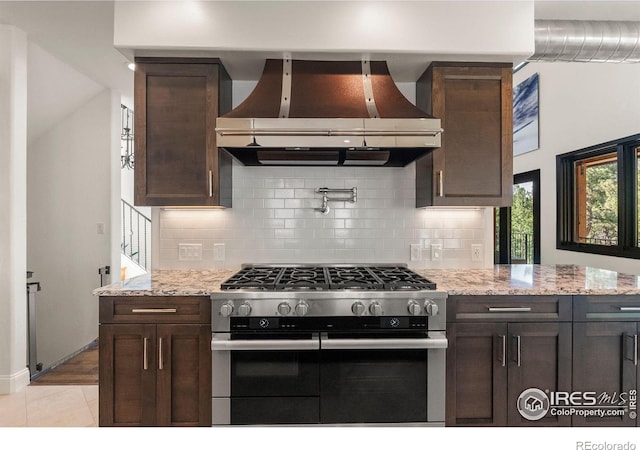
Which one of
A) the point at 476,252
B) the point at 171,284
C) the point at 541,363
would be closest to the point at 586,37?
the point at 476,252

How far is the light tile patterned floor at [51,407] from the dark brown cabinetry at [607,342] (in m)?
2.98

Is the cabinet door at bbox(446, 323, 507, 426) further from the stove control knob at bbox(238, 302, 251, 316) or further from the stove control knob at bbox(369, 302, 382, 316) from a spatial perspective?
the stove control knob at bbox(238, 302, 251, 316)

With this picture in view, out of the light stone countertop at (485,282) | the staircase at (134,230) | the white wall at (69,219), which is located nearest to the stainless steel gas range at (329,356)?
the light stone countertop at (485,282)

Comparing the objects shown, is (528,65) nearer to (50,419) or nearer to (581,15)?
(581,15)

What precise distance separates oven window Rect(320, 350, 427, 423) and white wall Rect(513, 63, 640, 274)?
303 centimetres

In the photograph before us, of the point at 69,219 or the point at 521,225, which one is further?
the point at 521,225

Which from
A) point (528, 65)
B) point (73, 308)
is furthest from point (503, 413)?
point (528, 65)

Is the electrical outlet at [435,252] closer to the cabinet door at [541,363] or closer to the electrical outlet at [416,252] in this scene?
the electrical outlet at [416,252]

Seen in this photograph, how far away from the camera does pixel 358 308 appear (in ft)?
6.79

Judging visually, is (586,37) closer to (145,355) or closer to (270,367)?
(270,367)

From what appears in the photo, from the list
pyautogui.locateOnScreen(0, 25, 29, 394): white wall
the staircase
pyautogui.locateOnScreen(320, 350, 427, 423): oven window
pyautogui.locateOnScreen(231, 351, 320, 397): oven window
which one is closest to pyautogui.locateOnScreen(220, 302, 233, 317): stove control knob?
pyautogui.locateOnScreen(231, 351, 320, 397): oven window

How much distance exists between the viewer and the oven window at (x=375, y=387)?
212 centimetres

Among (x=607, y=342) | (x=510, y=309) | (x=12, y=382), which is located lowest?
(x=12, y=382)

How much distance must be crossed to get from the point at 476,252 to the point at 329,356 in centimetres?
149
